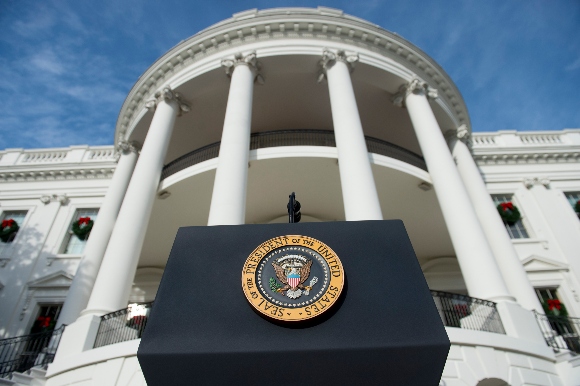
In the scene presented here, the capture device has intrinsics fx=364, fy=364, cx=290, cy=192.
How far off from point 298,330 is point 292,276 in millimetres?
307

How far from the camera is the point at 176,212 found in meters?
14.6

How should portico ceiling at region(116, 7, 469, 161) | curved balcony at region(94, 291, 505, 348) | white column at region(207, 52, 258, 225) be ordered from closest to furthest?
curved balcony at region(94, 291, 505, 348)
white column at region(207, 52, 258, 225)
portico ceiling at region(116, 7, 469, 161)

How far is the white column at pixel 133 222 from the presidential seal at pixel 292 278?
333 inches

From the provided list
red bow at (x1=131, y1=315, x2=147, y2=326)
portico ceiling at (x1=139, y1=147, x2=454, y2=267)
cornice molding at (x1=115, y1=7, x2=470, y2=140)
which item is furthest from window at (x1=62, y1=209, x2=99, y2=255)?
red bow at (x1=131, y1=315, x2=147, y2=326)

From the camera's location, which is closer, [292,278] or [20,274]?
[292,278]

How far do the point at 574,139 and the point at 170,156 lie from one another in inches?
842

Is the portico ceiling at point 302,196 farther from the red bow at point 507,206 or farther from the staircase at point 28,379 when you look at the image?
the staircase at point 28,379

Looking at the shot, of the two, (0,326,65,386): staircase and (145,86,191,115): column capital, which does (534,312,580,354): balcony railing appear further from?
(145,86,191,115): column capital

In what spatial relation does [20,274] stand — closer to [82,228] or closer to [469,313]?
[82,228]

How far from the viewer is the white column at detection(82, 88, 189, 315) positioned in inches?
370

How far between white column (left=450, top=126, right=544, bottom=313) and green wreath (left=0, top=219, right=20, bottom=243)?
65.2ft

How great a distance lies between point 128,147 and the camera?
16844 millimetres

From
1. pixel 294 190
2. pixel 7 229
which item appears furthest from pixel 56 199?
pixel 294 190

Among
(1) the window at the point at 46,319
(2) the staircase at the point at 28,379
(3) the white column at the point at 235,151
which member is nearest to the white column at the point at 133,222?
(2) the staircase at the point at 28,379
